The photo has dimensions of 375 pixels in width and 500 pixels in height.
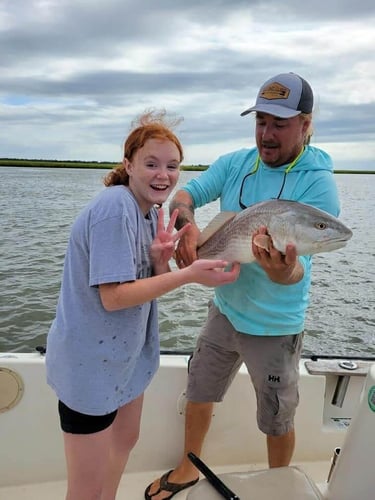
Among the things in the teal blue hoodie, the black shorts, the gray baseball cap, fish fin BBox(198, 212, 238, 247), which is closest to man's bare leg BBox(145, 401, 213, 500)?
the teal blue hoodie

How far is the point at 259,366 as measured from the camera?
2770 mm

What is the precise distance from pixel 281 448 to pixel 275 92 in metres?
2.05

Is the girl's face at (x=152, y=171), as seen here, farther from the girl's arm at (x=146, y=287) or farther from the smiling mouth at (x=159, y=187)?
the girl's arm at (x=146, y=287)

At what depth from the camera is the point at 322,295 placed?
10.2 m

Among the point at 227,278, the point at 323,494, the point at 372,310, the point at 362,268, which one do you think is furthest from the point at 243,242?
the point at 362,268

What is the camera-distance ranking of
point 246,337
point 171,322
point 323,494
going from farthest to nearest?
1. point 171,322
2. point 246,337
3. point 323,494

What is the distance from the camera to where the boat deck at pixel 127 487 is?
3045 mm

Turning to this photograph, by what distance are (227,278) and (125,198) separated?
53 cm

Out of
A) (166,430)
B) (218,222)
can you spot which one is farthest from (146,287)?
(166,430)

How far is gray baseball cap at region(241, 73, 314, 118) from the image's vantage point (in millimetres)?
2613

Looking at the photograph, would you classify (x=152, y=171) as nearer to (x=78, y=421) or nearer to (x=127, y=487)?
(x=78, y=421)

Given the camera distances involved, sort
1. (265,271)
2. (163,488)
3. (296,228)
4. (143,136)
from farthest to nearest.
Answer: (163,488), (265,271), (296,228), (143,136)

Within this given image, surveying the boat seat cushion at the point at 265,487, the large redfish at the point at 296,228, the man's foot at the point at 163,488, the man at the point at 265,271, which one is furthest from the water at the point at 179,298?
the boat seat cushion at the point at 265,487

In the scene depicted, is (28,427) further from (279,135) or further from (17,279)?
(17,279)
